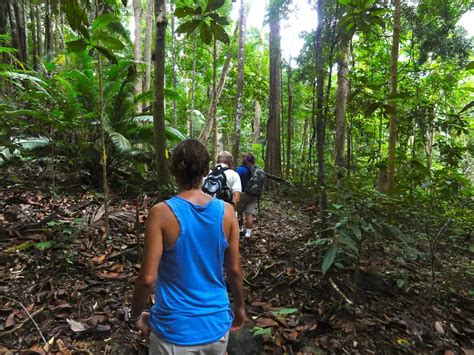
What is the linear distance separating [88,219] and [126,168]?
2191 mm

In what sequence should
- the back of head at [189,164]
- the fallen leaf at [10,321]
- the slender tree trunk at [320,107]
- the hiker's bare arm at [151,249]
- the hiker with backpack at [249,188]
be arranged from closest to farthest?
the hiker's bare arm at [151,249] < the back of head at [189,164] < the fallen leaf at [10,321] < the slender tree trunk at [320,107] < the hiker with backpack at [249,188]

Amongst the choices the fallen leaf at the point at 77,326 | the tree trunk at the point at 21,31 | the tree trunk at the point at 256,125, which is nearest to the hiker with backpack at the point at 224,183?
the fallen leaf at the point at 77,326

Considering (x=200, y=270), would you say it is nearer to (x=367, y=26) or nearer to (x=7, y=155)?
(x=367, y=26)

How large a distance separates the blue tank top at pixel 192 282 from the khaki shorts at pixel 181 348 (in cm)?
2

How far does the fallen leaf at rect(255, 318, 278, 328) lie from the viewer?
3061 mm

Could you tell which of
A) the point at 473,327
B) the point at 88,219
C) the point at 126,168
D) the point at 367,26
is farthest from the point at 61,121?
the point at 473,327

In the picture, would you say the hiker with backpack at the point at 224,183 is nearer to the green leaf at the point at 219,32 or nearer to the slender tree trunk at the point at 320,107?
the slender tree trunk at the point at 320,107

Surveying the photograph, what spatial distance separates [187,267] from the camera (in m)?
1.59

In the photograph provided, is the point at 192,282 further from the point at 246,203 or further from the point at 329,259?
the point at 246,203

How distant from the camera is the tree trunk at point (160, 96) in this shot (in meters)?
4.31

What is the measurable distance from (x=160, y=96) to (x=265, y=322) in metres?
3.16

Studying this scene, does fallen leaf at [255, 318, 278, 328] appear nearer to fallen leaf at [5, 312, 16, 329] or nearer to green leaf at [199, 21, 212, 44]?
fallen leaf at [5, 312, 16, 329]

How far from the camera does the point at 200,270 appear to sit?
1.63 meters

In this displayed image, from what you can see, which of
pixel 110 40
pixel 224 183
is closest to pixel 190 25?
pixel 110 40
